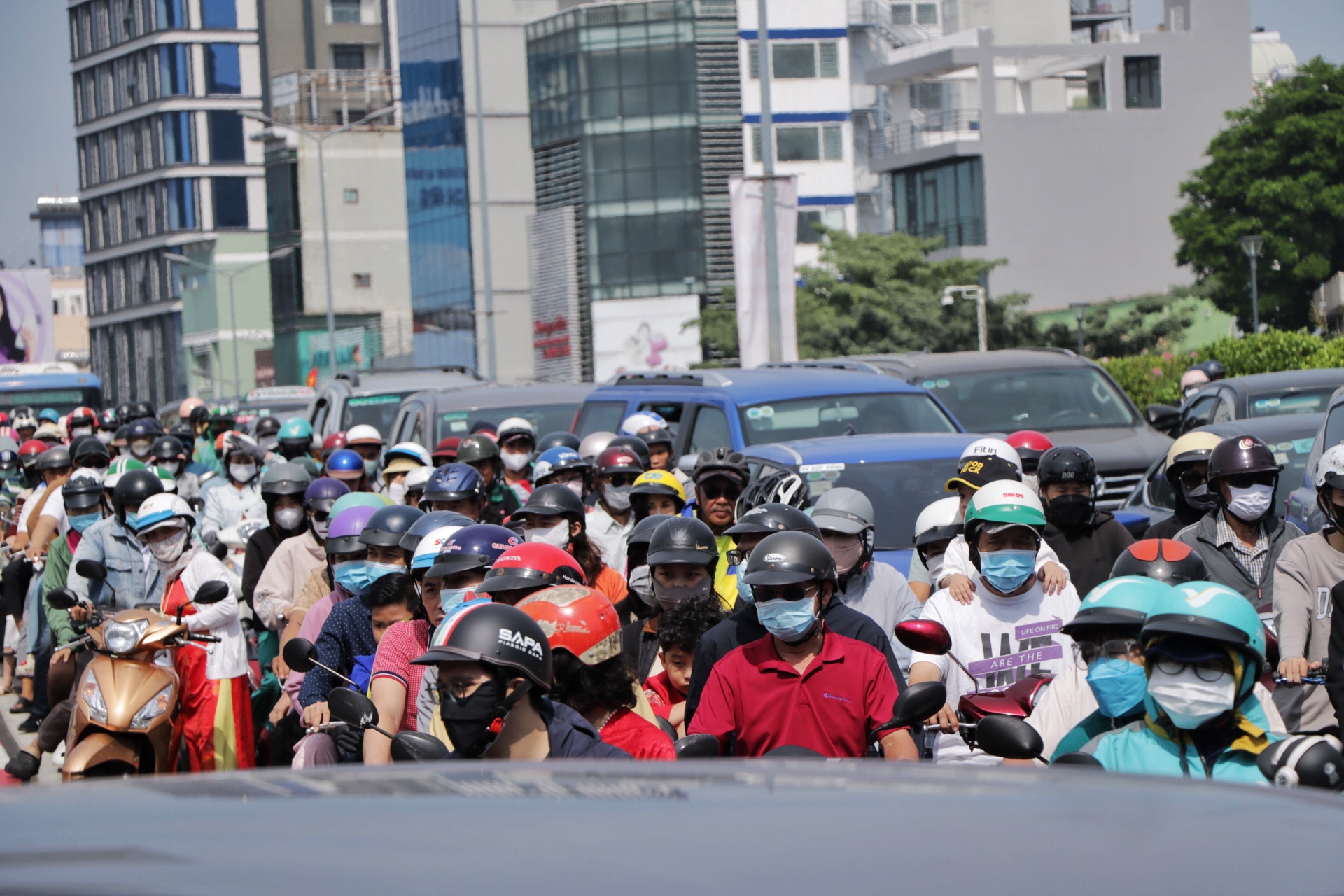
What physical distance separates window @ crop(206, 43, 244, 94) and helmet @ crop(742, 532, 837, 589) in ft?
402

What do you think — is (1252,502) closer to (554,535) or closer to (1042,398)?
(554,535)

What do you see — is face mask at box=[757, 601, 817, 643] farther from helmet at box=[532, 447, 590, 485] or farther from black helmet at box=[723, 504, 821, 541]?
helmet at box=[532, 447, 590, 485]

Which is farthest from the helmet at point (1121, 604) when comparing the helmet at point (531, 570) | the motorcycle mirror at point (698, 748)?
the helmet at point (531, 570)

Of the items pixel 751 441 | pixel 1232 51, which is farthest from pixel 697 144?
pixel 751 441

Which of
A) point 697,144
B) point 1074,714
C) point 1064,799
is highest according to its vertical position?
point 697,144

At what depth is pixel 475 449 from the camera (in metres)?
11.8

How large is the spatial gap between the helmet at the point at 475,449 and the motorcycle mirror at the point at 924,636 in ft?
22.1

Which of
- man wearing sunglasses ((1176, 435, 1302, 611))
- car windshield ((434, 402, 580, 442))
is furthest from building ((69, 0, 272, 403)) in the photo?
man wearing sunglasses ((1176, 435, 1302, 611))

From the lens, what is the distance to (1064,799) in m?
2.27

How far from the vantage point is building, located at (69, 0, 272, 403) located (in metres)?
114

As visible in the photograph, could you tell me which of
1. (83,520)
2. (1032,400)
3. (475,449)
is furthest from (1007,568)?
(1032,400)

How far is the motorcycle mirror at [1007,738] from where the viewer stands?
4031 millimetres

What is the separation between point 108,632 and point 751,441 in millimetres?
5156

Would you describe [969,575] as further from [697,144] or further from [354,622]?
[697,144]
